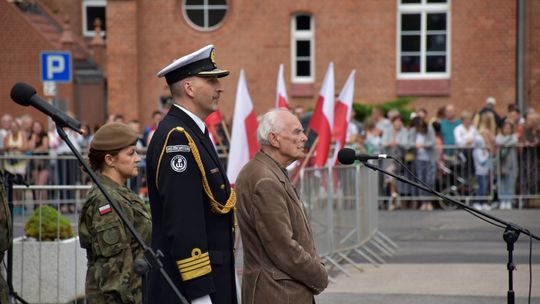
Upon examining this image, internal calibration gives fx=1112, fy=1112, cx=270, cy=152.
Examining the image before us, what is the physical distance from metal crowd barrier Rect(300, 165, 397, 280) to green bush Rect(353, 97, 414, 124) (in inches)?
521

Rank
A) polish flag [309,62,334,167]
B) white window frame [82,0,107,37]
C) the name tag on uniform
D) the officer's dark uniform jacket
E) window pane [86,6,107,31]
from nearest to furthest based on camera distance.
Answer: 1. the officer's dark uniform jacket
2. the name tag on uniform
3. polish flag [309,62,334,167]
4. white window frame [82,0,107,37]
5. window pane [86,6,107,31]

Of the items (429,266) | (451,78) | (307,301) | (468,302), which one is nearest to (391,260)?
(429,266)

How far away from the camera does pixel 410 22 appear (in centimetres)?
3030

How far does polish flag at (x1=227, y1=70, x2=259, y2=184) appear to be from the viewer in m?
11.7

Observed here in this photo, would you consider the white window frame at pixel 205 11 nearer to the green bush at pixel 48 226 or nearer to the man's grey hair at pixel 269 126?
the green bush at pixel 48 226

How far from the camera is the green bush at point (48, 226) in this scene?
944cm

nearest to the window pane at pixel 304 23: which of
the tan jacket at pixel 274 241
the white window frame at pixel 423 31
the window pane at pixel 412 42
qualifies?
the white window frame at pixel 423 31

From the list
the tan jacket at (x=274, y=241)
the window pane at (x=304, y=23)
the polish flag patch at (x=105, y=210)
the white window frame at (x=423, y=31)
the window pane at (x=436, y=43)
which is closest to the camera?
the tan jacket at (x=274, y=241)

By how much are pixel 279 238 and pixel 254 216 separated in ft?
0.73

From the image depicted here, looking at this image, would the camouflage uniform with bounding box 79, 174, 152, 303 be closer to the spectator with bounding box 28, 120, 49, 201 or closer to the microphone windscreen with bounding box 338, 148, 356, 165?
the microphone windscreen with bounding box 338, 148, 356, 165

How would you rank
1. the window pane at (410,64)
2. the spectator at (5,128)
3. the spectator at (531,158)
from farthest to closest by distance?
the window pane at (410,64) < the spectator at (5,128) < the spectator at (531,158)

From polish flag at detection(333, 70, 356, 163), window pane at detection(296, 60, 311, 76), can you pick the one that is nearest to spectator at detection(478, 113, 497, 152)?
polish flag at detection(333, 70, 356, 163)

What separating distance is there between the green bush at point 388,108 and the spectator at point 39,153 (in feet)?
28.4

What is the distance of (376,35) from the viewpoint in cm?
3023
